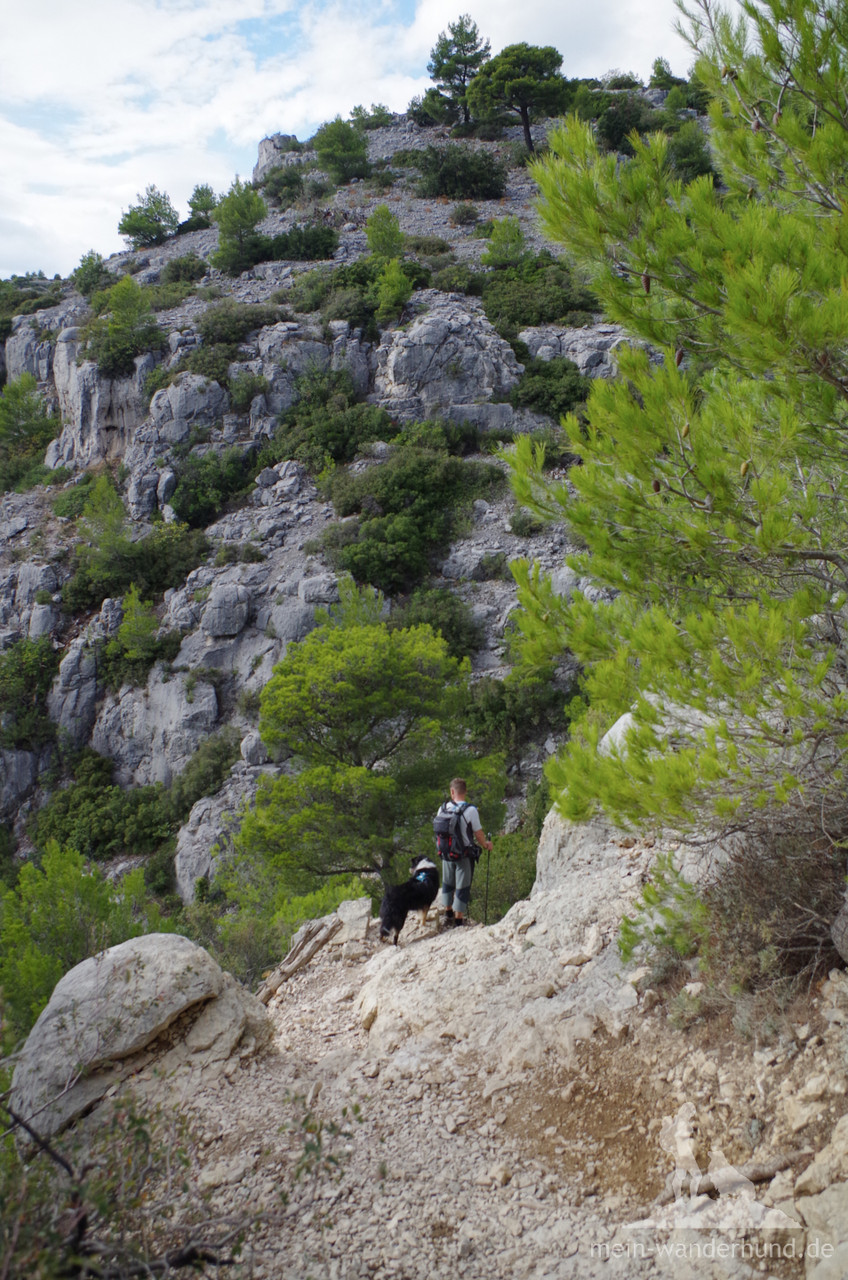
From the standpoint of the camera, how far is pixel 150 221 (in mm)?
38531

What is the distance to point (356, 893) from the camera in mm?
10055

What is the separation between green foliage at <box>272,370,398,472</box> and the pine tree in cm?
2014

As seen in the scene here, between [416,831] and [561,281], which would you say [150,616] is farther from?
[561,281]

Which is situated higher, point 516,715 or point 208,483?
point 208,483

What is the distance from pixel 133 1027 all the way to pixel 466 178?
43401mm

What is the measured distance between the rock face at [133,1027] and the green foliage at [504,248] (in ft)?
103

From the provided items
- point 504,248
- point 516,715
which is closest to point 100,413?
point 504,248

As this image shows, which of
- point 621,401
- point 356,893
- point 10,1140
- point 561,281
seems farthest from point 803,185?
point 561,281

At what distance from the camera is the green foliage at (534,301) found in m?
25.3

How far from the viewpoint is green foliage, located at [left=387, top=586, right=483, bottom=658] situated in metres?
17.6

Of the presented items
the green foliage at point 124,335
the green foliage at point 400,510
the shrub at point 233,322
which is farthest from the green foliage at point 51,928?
the green foliage at point 124,335

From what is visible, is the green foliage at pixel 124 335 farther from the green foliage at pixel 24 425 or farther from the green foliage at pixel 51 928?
the green foliage at pixel 51 928

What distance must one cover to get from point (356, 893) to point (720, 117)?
32.5ft

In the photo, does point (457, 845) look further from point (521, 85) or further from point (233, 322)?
point (521, 85)
